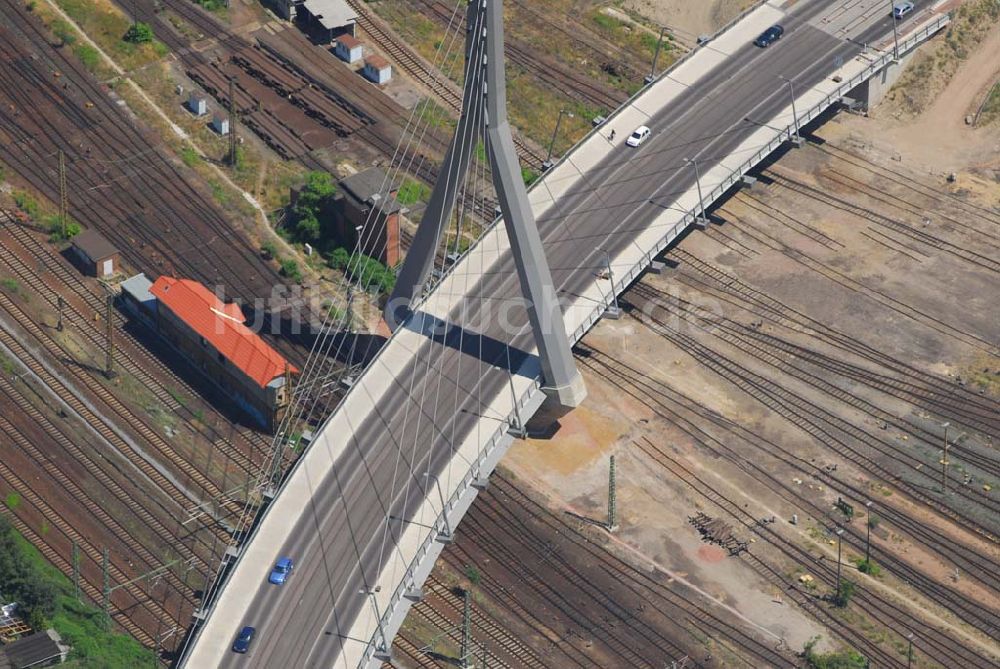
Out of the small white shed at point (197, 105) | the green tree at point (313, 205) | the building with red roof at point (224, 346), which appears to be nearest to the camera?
the building with red roof at point (224, 346)

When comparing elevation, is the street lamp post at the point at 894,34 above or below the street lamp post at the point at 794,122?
above

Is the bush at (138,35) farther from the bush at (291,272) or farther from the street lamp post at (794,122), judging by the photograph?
the street lamp post at (794,122)

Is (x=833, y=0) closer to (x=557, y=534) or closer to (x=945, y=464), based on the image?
(x=945, y=464)

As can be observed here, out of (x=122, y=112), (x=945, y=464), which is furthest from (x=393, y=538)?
(x=122, y=112)

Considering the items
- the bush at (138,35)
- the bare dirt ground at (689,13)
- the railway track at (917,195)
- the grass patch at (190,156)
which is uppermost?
the bare dirt ground at (689,13)

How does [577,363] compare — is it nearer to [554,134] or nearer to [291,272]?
[291,272]

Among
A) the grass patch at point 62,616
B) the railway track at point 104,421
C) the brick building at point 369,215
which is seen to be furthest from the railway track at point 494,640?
the brick building at point 369,215

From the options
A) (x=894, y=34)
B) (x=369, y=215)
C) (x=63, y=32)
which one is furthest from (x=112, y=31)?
(x=894, y=34)

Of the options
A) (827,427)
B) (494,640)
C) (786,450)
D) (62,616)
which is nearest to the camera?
(62,616)
